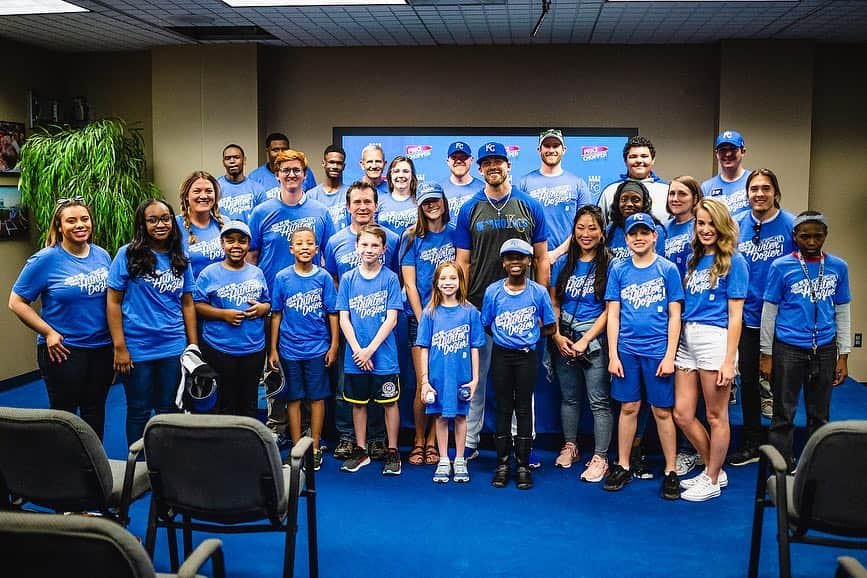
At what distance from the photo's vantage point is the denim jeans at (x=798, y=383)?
12.8ft

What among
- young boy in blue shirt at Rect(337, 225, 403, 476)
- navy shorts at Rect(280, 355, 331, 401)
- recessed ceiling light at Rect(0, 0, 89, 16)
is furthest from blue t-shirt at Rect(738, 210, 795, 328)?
recessed ceiling light at Rect(0, 0, 89, 16)

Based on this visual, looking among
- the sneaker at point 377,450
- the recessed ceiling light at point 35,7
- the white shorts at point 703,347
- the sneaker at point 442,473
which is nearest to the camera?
the white shorts at point 703,347

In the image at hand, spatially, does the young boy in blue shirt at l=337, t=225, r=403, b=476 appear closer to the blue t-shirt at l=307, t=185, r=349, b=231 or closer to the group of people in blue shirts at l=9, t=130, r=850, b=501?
the group of people in blue shirts at l=9, t=130, r=850, b=501

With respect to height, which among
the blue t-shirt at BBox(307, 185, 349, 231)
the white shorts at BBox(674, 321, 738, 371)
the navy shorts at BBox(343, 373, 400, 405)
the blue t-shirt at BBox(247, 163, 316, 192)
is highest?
the blue t-shirt at BBox(247, 163, 316, 192)

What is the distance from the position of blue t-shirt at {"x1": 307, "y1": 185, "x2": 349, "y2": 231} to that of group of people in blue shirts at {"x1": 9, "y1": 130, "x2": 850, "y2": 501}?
A: 37cm

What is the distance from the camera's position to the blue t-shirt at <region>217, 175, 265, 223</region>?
563 centimetres

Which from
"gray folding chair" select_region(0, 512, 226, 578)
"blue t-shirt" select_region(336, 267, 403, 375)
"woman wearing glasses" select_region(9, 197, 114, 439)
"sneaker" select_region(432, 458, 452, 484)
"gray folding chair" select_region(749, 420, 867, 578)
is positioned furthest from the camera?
"blue t-shirt" select_region(336, 267, 403, 375)

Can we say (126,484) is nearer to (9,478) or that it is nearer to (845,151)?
(9,478)

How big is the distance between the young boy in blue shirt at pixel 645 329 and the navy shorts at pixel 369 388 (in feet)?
3.90

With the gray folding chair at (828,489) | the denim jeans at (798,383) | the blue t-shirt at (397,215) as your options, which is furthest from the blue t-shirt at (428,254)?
the gray folding chair at (828,489)

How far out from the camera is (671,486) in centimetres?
401

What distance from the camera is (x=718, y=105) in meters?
6.70

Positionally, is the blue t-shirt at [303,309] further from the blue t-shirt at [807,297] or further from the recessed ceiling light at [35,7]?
the recessed ceiling light at [35,7]

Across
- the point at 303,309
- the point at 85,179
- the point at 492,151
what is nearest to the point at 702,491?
the point at 492,151
